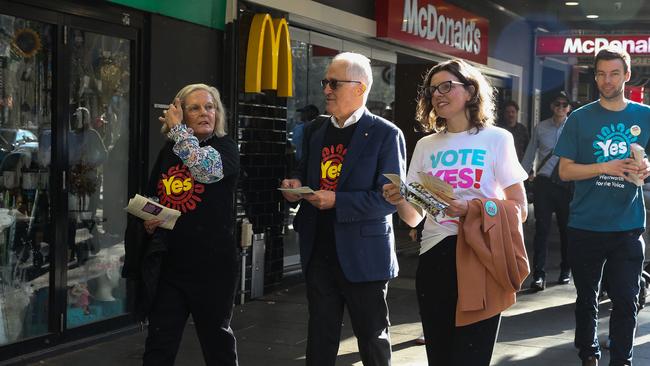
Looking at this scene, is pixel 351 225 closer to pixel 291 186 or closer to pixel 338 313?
pixel 291 186

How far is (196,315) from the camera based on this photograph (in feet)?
16.6

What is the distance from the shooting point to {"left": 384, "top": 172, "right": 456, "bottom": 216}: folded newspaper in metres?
4.14

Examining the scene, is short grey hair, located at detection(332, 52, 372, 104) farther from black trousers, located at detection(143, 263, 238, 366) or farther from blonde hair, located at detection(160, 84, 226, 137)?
black trousers, located at detection(143, 263, 238, 366)

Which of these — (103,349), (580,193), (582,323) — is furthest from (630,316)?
(103,349)

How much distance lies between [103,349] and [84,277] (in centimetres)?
59

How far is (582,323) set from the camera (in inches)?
245

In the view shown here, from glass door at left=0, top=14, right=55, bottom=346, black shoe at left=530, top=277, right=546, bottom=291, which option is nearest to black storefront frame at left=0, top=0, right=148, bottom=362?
glass door at left=0, top=14, right=55, bottom=346

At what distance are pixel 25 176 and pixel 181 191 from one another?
2211mm

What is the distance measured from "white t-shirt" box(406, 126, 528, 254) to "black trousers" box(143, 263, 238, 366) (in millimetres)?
1122

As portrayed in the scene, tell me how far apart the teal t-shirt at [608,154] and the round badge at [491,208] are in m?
1.95

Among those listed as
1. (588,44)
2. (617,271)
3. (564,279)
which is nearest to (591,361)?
(617,271)

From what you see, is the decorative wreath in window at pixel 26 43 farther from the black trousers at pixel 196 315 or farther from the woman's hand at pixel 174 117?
the black trousers at pixel 196 315

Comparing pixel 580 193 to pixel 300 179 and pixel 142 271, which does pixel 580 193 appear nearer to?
pixel 300 179

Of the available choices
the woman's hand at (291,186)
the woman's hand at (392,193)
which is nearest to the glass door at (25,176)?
the woman's hand at (291,186)
